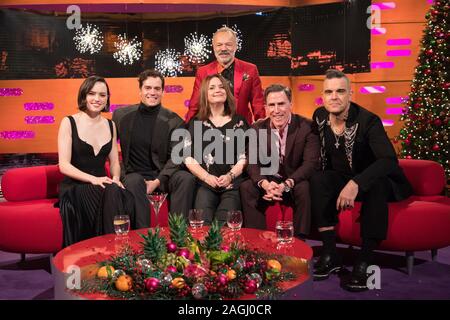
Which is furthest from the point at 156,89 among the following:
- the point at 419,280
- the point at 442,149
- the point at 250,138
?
the point at 442,149

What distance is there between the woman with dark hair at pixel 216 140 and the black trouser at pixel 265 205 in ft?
0.41

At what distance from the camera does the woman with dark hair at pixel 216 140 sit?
393cm

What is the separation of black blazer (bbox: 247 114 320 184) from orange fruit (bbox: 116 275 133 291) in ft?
5.60

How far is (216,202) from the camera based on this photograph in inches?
153

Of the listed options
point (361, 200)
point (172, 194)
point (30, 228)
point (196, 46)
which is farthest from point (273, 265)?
point (196, 46)

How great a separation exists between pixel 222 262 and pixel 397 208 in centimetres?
172

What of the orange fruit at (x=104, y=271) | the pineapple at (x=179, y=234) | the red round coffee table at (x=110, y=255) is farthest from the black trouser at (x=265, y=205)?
the orange fruit at (x=104, y=271)

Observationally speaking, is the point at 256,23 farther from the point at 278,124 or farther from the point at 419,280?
the point at 419,280

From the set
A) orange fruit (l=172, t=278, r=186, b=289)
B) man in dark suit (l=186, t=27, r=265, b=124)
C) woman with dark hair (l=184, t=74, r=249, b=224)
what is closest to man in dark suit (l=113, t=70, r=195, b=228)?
woman with dark hair (l=184, t=74, r=249, b=224)

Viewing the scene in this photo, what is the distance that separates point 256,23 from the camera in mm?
7332

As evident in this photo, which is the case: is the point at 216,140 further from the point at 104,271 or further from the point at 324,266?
the point at 104,271

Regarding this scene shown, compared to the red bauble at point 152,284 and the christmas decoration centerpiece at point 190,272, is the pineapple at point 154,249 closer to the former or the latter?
the christmas decoration centerpiece at point 190,272

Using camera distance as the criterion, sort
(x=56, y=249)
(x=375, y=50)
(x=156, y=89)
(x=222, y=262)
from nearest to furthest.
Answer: (x=222, y=262) → (x=56, y=249) → (x=156, y=89) → (x=375, y=50)

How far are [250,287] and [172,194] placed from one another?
1.84 meters
